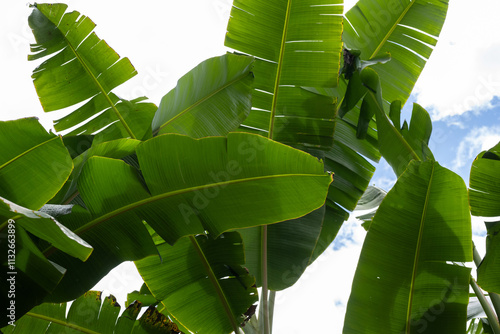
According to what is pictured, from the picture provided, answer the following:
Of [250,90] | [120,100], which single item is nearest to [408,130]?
[250,90]

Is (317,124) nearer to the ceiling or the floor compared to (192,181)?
nearer to the ceiling

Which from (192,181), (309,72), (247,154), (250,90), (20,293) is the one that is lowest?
(20,293)

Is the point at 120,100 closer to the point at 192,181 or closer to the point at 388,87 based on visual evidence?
the point at 192,181

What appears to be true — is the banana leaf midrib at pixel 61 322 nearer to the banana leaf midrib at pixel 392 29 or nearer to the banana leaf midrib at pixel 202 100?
the banana leaf midrib at pixel 202 100

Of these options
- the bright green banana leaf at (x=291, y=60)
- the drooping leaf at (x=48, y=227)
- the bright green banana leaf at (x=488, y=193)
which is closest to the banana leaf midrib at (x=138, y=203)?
the drooping leaf at (x=48, y=227)

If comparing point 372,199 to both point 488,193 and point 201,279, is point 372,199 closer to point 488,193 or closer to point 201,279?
point 488,193

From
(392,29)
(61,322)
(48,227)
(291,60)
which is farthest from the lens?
(392,29)

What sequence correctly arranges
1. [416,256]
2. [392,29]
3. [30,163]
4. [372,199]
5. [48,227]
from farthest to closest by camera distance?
[372,199], [392,29], [416,256], [30,163], [48,227]

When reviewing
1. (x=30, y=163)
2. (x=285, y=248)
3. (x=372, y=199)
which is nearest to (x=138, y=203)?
(x=30, y=163)

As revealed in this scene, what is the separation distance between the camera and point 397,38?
2.24 meters

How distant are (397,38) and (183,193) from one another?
1.62 meters

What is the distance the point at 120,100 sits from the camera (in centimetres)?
200

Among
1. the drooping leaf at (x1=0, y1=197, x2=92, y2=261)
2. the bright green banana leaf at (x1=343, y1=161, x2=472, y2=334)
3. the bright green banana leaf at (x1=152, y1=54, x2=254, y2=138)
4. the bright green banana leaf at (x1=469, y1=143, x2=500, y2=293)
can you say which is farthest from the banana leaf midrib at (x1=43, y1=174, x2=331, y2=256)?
the bright green banana leaf at (x1=469, y1=143, x2=500, y2=293)

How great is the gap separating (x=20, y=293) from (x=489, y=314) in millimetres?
1770
